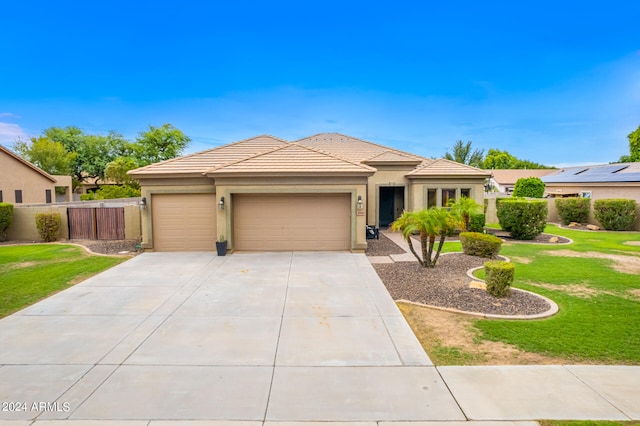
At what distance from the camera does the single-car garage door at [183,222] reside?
13.4 m

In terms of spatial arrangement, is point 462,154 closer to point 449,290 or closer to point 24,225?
point 449,290

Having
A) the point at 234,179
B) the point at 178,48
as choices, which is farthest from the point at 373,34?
the point at 234,179

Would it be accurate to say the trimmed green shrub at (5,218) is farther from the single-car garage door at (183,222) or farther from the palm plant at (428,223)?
the palm plant at (428,223)

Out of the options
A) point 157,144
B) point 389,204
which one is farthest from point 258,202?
point 157,144

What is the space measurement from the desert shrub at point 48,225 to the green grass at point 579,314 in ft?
58.3

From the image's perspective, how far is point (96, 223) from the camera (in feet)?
53.2

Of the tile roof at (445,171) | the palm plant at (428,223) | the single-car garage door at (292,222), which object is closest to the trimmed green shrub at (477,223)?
the tile roof at (445,171)

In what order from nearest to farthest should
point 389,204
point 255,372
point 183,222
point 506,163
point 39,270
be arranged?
point 255,372
point 39,270
point 183,222
point 389,204
point 506,163

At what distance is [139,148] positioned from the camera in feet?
157

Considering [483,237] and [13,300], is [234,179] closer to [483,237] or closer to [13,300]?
[13,300]

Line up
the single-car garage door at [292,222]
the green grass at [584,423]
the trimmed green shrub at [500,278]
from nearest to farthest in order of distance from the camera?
1. the green grass at [584,423]
2. the trimmed green shrub at [500,278]
3. the single-car garage door at [292,222]

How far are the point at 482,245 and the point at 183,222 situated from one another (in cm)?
1088

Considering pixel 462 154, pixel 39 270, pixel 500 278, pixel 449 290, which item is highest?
pixel 462 154

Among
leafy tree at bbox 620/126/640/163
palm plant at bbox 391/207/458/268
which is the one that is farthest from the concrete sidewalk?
leafy tree at bbox 620/126/640/163
